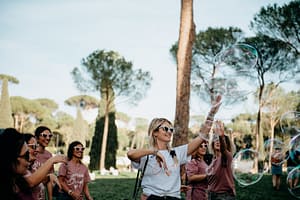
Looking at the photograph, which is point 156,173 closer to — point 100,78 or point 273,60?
point 273,60

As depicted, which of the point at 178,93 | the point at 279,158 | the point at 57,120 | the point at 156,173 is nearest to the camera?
the point at 156,173

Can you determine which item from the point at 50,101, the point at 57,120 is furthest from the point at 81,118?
the point at 50,101

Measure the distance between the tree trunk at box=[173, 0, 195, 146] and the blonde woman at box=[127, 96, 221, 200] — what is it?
3.60 meters

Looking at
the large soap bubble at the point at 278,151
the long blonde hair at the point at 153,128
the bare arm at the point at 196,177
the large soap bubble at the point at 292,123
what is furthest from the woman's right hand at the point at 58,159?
the large soap bubble at the point at 292,123

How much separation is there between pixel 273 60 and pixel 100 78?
41.6 ft

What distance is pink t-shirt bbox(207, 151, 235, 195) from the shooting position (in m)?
3.99

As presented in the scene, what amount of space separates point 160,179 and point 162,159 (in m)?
0.21

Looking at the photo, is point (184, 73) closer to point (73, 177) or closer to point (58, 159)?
point (73, 177)

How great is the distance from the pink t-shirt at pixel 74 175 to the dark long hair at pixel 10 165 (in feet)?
7.13

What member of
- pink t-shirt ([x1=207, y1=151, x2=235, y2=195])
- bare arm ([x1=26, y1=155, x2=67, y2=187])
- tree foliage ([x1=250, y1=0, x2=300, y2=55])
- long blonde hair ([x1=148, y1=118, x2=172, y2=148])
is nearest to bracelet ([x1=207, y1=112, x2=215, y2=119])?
Answer: long blonde hair ([x1=148, y1=118, x2=172, y2=148])

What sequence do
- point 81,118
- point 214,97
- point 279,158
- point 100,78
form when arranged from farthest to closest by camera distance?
point 81,118
point 100,78
point 279,158
point 214,97

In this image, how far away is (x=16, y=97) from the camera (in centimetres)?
4778

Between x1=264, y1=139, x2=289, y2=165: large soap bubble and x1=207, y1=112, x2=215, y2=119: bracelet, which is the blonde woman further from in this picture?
x1=264, y1=139, x2=289, y2=165: large soap bubble

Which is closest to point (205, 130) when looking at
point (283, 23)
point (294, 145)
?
point (294, 145)
